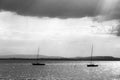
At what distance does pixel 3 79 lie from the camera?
119125 mm

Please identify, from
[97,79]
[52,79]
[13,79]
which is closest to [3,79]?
[13,79]

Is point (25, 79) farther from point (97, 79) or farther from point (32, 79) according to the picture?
point (97, 79)

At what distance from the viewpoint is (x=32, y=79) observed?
12019 centimetres

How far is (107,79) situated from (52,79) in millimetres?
23394

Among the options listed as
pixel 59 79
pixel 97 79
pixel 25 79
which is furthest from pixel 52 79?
pixel 97 79

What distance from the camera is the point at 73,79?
120m

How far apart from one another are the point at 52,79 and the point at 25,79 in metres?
11.6

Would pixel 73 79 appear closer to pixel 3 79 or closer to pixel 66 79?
pixel 66 79

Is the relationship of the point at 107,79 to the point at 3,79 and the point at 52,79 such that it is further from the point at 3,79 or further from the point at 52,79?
the point at 3,79

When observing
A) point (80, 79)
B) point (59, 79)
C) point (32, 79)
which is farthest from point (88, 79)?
point (32, 79)

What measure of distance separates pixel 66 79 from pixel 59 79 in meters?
3.26

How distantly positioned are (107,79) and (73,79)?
1440cm

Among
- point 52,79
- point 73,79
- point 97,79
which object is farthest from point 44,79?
point 97,79

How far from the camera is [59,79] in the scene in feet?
390
